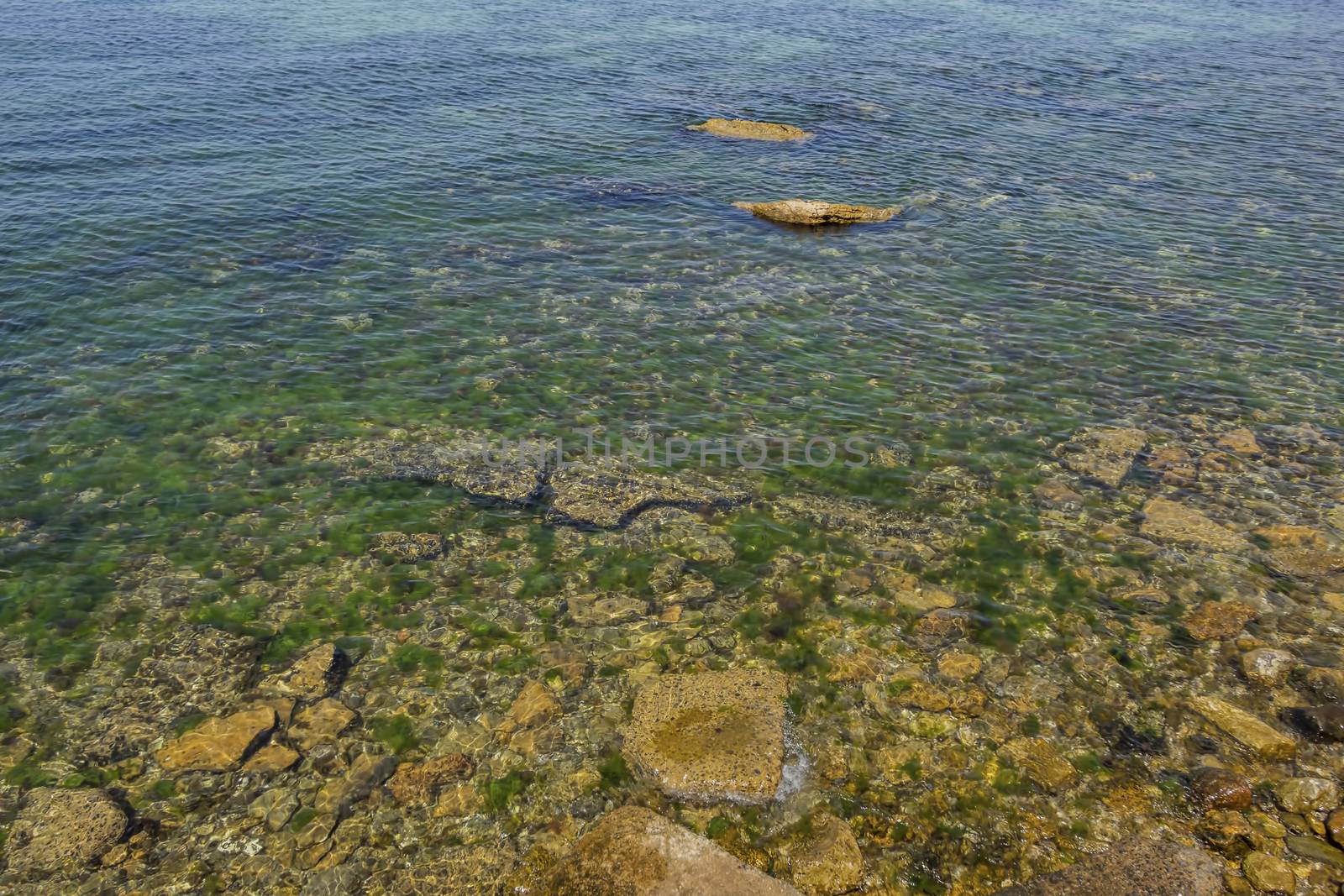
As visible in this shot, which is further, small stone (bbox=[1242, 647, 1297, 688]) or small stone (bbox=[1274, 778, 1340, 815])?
small stone (bbox=[1242, 647, 1297, 688])

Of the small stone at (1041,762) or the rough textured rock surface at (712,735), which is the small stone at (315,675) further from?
the small stone at (1041,762)

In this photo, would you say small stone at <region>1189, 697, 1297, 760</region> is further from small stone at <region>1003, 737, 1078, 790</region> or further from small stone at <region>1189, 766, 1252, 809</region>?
small stone at <region>1003, 737, 1078, 790</region>

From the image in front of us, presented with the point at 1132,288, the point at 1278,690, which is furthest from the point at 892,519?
the point at 1132,288

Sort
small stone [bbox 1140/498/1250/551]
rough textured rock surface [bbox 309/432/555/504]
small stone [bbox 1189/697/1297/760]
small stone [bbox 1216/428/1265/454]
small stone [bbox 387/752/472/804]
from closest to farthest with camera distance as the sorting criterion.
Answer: small stone [bbox 387/752/472/804] → small stone [bbox 1189/697/1297/760] → small stone [bbox 1140/498/1250/551] → rough textured rock surface [bbox 309/432/555/504] → small stone [bbox 1216/428/1265/454]

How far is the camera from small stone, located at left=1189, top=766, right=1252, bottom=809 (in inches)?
608

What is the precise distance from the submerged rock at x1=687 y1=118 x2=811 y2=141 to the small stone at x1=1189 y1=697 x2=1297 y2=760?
44.4 m

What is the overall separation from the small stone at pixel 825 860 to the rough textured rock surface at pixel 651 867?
0.48m

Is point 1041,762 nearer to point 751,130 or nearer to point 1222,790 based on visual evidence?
point 1222,790

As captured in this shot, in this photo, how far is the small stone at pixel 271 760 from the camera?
16.3 meters

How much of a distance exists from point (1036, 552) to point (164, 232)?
39.6 meters

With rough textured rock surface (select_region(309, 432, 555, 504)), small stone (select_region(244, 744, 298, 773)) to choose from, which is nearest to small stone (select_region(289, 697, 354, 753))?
small stone (select_region(244, 744, 298, 773))

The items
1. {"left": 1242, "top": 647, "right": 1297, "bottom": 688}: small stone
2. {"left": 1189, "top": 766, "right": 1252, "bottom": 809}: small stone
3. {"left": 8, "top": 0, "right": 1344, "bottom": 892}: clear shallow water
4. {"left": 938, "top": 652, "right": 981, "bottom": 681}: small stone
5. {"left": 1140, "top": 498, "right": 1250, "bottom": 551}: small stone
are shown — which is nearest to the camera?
{"left": 1189, "top": 766, "right": 1252, "bottom": 809}: small stone

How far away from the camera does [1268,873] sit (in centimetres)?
1402

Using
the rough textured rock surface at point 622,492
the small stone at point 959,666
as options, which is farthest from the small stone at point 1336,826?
the rough textured rock surface at point 622,492
